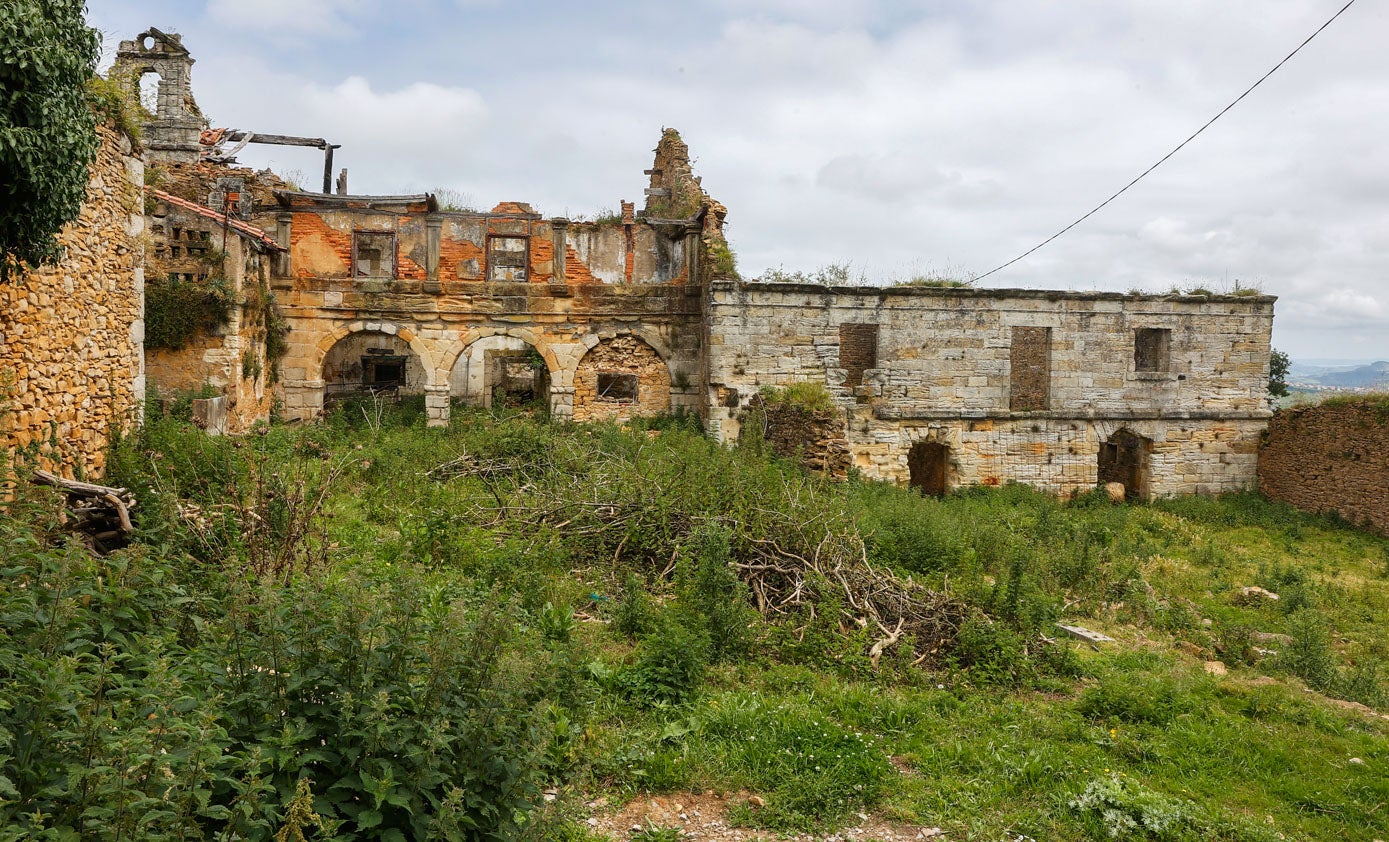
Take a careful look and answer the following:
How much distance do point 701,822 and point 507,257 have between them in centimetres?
1578

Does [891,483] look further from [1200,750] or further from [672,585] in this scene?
[1200,750]

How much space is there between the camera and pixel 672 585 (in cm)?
835

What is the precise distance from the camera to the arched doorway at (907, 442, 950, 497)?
705 inches

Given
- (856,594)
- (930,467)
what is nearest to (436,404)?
(930,467)

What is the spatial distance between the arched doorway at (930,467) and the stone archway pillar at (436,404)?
10077 mm

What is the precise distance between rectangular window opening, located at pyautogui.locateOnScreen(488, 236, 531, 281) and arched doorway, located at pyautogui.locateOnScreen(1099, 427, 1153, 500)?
13.4 metres

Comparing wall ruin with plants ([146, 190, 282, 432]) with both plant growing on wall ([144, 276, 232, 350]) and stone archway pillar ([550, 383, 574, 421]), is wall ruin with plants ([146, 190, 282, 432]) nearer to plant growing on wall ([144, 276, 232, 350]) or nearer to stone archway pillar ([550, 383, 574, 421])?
plant growing on wall ([144, 276, 232, 350])

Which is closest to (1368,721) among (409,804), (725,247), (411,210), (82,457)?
(409,804)

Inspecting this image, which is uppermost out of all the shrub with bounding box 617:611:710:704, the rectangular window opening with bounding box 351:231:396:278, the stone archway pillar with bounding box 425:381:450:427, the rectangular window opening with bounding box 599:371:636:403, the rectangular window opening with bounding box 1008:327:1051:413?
the rectangular window opening with bounding box 351:231:396:278

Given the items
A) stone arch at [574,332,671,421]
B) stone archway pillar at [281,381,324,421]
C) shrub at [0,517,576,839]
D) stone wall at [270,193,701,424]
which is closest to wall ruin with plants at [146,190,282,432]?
stone archway pillar at [281,381,324,421]

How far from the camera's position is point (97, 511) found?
6.87m

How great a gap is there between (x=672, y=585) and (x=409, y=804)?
16.8 feet

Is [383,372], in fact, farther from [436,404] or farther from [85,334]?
[85,334]

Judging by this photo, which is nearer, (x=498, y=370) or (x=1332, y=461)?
(x=1332, y=461)
